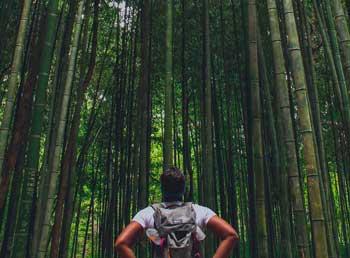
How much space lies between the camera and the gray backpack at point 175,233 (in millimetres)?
1677

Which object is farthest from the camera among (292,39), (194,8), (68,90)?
(194,8)

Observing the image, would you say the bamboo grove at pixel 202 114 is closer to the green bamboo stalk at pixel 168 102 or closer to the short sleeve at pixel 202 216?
the green bamboo stalk at pixel 168 102

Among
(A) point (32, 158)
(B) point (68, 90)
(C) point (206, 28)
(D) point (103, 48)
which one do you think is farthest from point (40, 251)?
(D) point (103, 48)

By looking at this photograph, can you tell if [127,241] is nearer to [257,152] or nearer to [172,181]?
[172,181]

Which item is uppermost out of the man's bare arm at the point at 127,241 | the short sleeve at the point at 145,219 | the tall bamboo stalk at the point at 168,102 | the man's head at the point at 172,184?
the tall bamboo stalk at the point at 168,102

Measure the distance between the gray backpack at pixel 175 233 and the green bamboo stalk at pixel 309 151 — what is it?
551 millimetres

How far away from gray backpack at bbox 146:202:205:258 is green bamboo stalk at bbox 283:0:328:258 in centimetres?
55

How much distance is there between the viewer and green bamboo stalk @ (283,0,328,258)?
188cm

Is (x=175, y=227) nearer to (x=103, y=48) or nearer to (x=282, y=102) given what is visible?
(x=282, y=102)

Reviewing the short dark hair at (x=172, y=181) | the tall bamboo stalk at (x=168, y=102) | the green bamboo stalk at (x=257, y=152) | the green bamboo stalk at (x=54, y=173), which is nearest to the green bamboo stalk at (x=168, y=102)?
the tall bamboo stalk at (x=168, y=102)

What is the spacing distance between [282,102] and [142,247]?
222 cm

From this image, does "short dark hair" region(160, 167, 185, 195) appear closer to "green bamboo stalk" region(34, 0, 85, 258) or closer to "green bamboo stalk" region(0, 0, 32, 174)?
"green bamboo stalk" region(0, 0, 32, 174)

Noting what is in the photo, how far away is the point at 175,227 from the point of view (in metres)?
1.68

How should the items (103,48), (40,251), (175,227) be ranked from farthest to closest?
1. (103,48)
2. (40,251)
3. (175,227)
